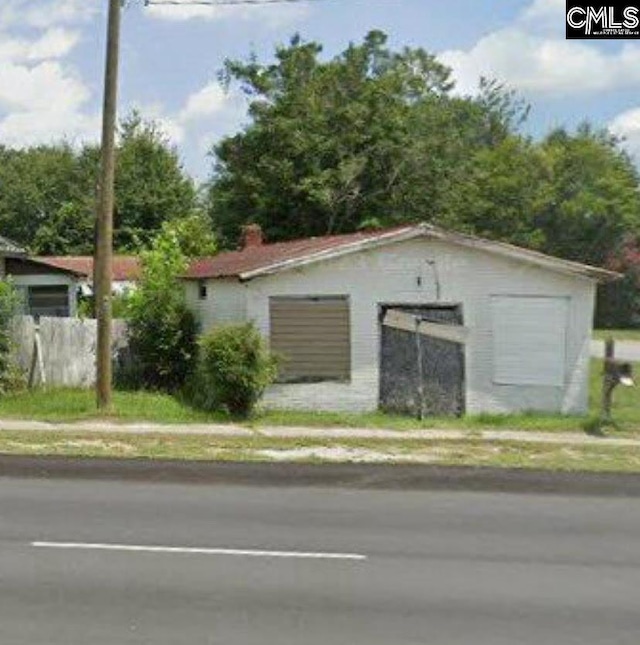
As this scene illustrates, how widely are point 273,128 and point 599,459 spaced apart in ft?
74.5

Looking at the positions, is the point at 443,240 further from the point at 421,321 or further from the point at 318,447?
the point at 318,447

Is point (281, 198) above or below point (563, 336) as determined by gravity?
above

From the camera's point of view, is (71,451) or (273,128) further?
(273,128)

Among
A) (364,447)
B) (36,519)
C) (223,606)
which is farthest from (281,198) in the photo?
(223,606)

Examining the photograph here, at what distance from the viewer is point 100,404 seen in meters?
17.6

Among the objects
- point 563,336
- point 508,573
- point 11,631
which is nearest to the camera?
point 11,631

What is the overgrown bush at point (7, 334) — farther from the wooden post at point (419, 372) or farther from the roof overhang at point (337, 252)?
the wooden post at point (419, 372)

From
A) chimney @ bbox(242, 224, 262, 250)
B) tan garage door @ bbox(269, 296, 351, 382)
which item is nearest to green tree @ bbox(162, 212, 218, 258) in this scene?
chimney @ bbox(242, 224, 262, 250)

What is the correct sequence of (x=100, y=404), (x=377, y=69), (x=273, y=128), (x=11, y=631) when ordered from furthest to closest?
(x=377, y=69), (x=273, y=128), (x=100, y=404), (x=11, y=631)

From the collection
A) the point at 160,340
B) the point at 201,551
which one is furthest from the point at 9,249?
the point at 201,551

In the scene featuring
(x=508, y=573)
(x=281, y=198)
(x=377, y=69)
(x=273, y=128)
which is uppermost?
(x=377, y=69)

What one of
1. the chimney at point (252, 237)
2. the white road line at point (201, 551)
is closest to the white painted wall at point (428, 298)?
the chimney at point (252, 237)

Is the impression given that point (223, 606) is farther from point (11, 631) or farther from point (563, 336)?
point (563, 336)

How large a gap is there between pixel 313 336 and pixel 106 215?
4.21 meters
